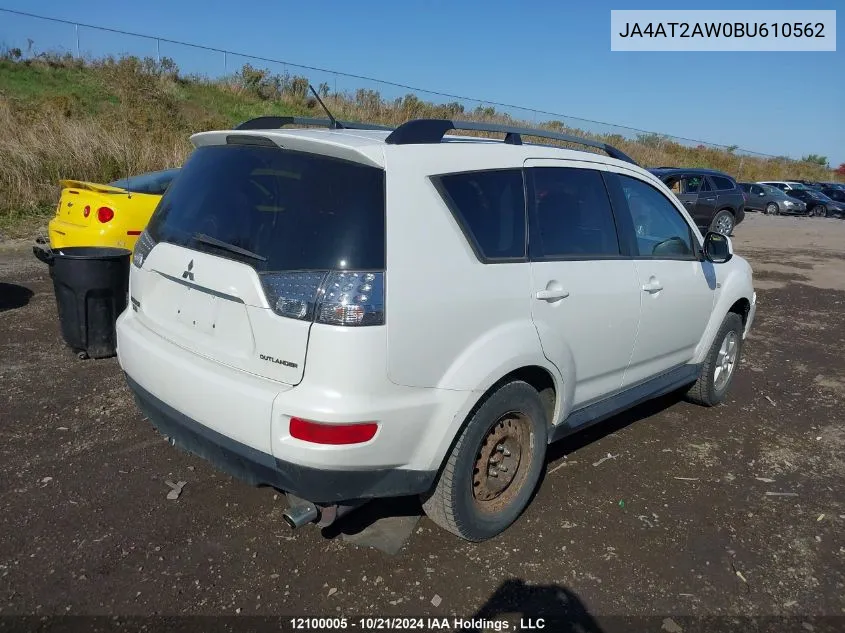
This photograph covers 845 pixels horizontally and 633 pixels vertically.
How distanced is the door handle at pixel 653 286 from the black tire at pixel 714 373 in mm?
1162

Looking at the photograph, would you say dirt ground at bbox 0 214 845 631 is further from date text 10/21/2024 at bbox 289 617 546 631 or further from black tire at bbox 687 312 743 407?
black tire at bbox 687 312 743 407

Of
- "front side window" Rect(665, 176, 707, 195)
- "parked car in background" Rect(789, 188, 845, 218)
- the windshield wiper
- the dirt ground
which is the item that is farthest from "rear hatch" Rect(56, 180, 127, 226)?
"parked car in background" Rect(789, 188, 845, 218)

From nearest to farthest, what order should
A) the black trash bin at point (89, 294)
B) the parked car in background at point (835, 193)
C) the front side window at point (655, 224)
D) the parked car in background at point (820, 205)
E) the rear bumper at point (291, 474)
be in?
the rear bumper at point (291, 474) < the front side window at point (655, 224) < the black trash bin at point (89, 294) < the parked car in background at point (820, 205) < the parked car in background at point (835, 193)

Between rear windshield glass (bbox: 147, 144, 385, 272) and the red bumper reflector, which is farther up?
rear windshield glass (bbox: 147, 144, 385, 272)

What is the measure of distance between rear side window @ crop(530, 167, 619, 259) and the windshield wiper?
131 cm

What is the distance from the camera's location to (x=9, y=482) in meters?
3.43

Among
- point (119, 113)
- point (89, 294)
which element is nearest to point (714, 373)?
point (89, 294)

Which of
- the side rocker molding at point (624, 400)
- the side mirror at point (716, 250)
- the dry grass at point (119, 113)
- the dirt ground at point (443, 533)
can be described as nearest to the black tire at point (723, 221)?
the dry grass at point (119, 113)

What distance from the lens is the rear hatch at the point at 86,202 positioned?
6.54m

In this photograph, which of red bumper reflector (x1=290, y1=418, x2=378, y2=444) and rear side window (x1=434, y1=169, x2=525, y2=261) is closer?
red bumper reflector (x1=290, y1=418, x2=378, y2=444)

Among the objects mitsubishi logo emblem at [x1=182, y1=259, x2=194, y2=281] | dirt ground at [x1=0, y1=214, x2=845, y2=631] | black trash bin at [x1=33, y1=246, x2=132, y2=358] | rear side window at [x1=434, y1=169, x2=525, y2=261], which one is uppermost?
rear side window at [x1=434, y1=169, x2=525, y2=261]

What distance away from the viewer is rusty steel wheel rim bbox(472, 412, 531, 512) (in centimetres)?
306

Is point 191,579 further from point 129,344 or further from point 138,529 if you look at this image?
point 129,344

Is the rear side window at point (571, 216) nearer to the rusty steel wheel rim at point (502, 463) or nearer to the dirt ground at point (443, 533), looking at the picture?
the rusty steel wheel rim at point (502, 463)
